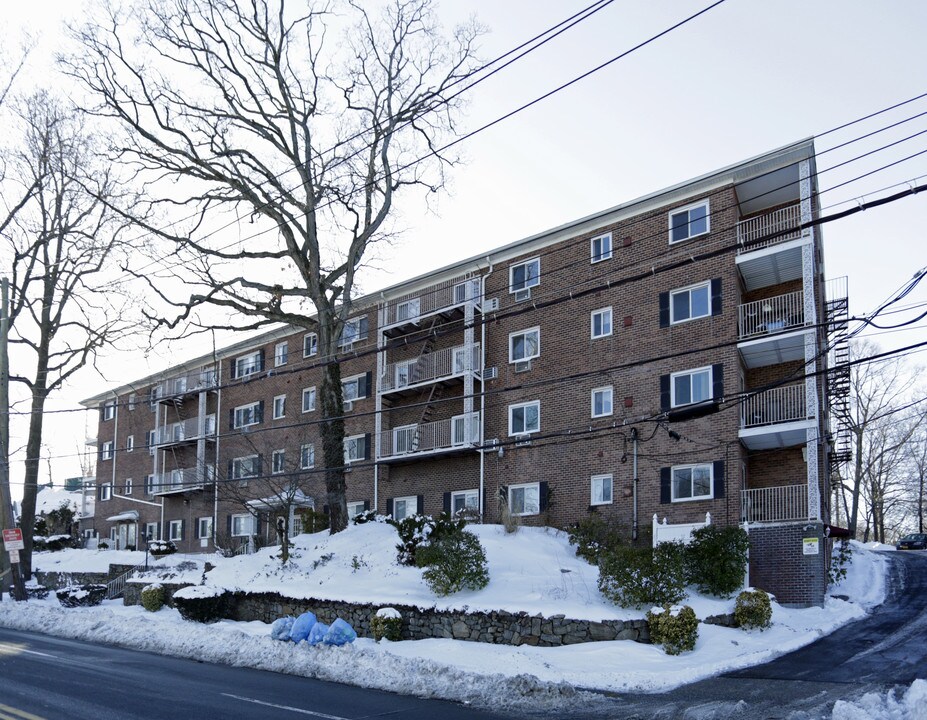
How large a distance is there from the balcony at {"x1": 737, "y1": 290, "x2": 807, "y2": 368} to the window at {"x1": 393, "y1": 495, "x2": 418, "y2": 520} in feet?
46.3

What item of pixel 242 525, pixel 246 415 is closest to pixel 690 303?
pixel 246 415

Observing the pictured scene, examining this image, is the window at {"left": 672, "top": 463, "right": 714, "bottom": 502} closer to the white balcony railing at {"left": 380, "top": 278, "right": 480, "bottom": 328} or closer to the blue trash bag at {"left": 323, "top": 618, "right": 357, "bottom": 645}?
the white balcony railing at {"left": 380, "top": 278, "right": 480, "bottom": 328}

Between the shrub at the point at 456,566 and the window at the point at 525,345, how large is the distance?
1138 centimetres

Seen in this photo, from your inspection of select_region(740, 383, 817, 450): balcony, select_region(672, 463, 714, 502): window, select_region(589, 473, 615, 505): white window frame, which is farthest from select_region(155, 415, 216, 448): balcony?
select_region(740, 383, 817, 450): balcony

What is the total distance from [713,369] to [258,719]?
18.6m

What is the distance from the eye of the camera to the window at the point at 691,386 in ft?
87.2

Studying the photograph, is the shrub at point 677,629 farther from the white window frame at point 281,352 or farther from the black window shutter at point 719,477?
the white window frame at point 281,352

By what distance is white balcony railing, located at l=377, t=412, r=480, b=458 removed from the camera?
32.3m

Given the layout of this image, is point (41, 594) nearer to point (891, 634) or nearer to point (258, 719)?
point (258, 719)

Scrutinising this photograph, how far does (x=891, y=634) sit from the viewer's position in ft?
65.9

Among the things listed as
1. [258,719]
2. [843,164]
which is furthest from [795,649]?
[258,719]

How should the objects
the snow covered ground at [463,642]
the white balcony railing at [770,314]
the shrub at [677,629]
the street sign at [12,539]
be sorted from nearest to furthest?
the snow covered ground at [463,642], the shrub at [677,629], the white balcony railing at [770,314], the street sign at [12,539]

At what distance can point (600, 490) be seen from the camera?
28344mm

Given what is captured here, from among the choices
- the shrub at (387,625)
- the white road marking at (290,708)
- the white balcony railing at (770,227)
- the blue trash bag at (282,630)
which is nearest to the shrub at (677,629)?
the shrub at (387,625)
